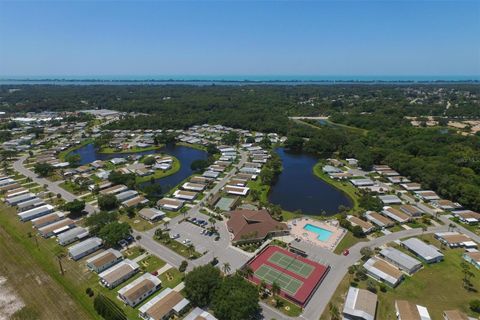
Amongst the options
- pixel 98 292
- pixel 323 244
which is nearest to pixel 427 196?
pixel 323 244

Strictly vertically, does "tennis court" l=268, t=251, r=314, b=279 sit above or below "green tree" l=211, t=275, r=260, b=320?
below

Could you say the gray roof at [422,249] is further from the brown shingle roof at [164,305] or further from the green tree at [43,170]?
the green tree at [43,170]

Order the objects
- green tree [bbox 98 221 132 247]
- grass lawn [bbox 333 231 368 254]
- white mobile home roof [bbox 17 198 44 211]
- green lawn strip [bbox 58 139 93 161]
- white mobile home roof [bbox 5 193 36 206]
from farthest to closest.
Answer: green lawn strip [bbox 58 139 93 161]
white mobile home roof [bbox 5 193 36 206]
white mobile home roof [bbox 17 198 44 211]
grass lawn [bbox 333 231 368 254]
green tree [bbox 98 221 132 247]

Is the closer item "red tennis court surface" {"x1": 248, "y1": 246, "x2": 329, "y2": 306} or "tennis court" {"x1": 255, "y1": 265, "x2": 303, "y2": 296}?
"red tennis court surface" {"x1": 248, "y1": 246, "x2": 329, "y2": 306}

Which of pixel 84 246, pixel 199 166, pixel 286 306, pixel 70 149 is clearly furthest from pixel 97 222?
pixel 70 149

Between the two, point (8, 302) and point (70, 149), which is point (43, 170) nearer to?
point (70, 149)

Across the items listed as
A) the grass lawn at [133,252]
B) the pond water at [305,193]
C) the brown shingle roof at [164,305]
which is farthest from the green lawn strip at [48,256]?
the pond water at [305,193]

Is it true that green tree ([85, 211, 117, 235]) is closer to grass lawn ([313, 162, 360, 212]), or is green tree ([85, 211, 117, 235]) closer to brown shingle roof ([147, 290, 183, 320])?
brown shingle roof ([147, 290, 183, 320])

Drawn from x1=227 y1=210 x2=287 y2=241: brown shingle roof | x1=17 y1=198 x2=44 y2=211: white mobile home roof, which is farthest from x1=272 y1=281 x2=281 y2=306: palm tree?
x1=17 y1=198 x2=44 y2=211: white mobile home roof
